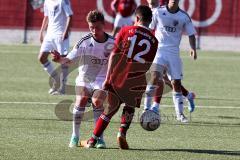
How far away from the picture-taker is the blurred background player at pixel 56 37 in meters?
18.6

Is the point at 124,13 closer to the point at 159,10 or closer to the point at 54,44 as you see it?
the point at 54,44

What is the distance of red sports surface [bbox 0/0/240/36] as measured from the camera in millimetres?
34281

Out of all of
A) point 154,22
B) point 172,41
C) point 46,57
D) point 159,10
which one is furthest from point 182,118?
point 46,57

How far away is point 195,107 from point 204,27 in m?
18.1

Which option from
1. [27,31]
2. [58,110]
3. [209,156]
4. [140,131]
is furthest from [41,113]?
[27,31]

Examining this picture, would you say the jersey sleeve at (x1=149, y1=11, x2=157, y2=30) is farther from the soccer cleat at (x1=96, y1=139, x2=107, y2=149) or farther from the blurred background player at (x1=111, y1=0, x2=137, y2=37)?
the blurred background player at (x1=111, y1=0, x2=137, y2=37)

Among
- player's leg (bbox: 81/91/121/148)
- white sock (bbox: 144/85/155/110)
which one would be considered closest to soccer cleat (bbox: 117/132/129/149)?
player's leg (bbox: 81/91/121/148)

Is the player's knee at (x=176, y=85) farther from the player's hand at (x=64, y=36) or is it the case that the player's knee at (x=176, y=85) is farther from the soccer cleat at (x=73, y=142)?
the player's hand at (x=64, y=36)

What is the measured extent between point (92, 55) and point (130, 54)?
58 centimetres

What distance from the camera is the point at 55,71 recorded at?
19078mm

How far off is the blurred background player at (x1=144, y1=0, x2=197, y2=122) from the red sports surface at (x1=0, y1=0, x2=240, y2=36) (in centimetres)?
1957

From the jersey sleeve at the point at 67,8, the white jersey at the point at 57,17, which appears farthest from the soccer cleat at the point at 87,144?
the white jersey at the point at 57,17

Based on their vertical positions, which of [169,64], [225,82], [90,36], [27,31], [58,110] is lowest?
[27,31]

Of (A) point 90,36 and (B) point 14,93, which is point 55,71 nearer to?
(B) point 14,93
